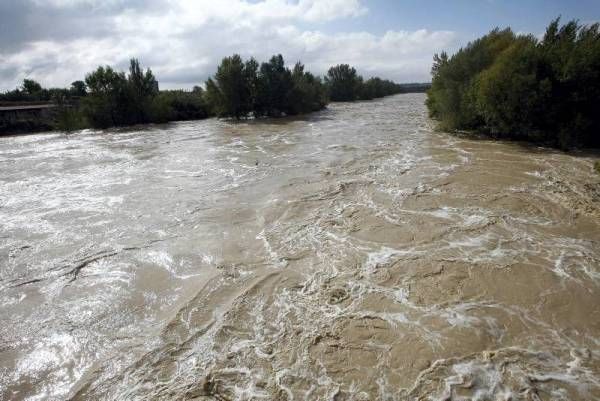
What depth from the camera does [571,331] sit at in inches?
199

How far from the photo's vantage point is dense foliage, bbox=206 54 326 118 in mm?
41938

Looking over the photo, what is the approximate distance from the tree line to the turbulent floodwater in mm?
27864

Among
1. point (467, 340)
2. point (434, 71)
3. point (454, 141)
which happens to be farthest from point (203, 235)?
point (434, 71)

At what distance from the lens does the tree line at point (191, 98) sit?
122ft

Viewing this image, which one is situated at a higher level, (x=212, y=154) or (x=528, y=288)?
(x=212, y=154)

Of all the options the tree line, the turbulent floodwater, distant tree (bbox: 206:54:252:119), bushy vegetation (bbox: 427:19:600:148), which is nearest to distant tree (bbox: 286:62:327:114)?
the tree line

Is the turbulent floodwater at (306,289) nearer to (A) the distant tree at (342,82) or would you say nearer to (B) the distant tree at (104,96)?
(B) the distant tree at (104,96)

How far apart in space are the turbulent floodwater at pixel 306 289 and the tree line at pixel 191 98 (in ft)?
91.4

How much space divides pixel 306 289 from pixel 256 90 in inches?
1599

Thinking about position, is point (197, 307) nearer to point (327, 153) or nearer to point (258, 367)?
point (258, 367)

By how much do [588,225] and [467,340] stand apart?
587 centimetres

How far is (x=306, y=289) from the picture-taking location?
6277mm

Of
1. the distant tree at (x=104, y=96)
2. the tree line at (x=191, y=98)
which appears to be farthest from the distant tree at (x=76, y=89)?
the distant tree at (x=104, y=96)

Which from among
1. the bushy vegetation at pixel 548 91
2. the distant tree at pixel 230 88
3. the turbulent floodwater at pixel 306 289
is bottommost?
the turbulent floodwater at pixel 306 289
